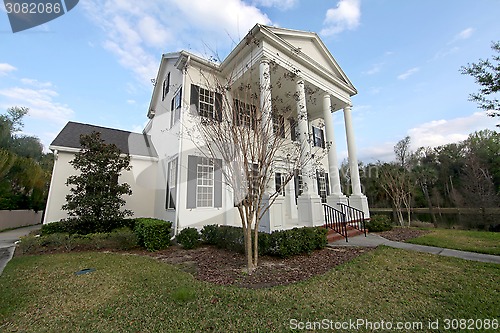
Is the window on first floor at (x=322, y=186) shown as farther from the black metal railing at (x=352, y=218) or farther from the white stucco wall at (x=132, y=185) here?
the white stucco wall at (x=132, y=185)

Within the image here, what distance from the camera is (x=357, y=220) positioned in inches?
339

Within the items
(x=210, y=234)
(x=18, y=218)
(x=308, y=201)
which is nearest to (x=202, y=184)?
(x=210, y=234)

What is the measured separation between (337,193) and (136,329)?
8276 mm

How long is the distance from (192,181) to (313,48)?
8.31 m

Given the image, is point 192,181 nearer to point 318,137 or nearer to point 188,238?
point 188,238

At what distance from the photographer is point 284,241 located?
5156 millimetres

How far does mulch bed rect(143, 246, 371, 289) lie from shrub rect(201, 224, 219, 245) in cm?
54

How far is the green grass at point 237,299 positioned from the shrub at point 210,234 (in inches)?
90.4

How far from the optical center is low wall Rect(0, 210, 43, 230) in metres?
14.4

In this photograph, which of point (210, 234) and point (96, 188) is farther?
point (96, 188)

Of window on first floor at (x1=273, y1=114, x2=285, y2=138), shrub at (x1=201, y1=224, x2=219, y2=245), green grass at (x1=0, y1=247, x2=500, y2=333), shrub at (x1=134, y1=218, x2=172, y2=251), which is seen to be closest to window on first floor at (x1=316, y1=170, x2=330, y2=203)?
shrub at (x1=201, y1=224, x2=219, y2=245)

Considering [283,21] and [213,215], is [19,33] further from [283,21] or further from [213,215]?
[283,21]

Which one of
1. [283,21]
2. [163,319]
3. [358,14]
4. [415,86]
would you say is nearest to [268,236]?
[163,319]

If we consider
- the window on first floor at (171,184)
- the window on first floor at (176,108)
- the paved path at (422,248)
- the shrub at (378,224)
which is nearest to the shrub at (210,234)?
the window on first floor at (171,184)
